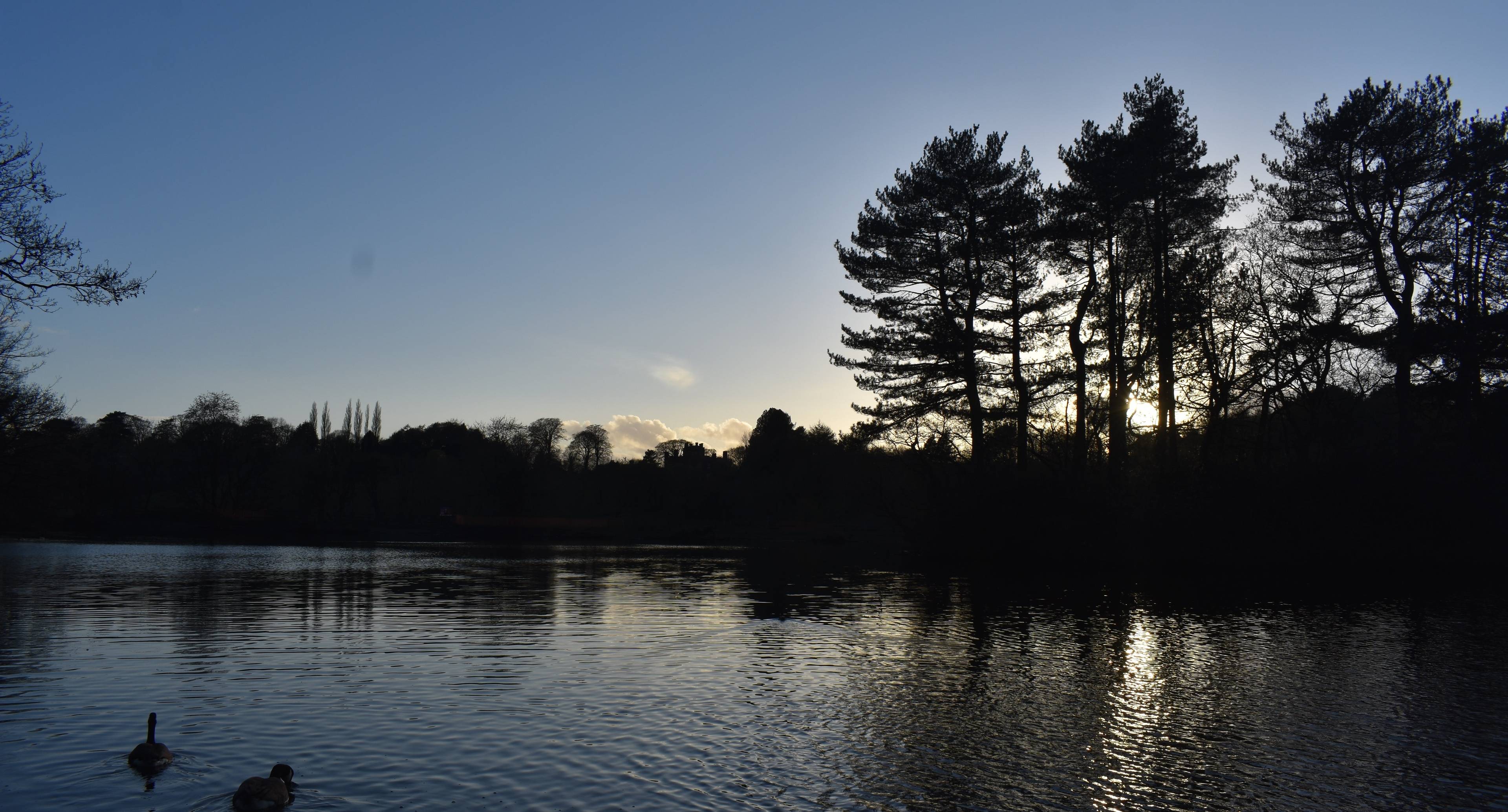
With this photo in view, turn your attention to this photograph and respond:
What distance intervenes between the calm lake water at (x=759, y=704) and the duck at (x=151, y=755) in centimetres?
23

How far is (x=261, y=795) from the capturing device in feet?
26.9

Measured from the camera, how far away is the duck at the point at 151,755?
943cm

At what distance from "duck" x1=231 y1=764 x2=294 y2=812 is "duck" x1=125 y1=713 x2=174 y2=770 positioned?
1.60m

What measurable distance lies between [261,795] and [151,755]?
2.20 meters

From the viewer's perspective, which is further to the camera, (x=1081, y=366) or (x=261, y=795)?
(x=1081, y=366)

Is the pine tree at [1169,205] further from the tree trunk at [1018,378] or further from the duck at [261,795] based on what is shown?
the duck at [261,795]

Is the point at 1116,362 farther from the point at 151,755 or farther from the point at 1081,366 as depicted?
the point at 151,755

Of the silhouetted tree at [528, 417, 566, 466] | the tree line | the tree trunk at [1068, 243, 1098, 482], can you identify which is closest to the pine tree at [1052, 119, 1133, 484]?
the tree trunk at [1068, 243, 1098, 482]

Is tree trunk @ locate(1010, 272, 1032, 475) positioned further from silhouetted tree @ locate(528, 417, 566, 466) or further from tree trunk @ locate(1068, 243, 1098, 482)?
silhouetted tree @ locate(528, 417, 566, 466)

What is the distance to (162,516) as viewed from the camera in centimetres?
9894

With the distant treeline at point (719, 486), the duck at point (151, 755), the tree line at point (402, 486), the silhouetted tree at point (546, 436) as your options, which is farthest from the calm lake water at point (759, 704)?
the silhouetted tree at point (546, 436)

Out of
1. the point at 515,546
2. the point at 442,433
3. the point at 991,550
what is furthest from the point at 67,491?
the point at 442,433

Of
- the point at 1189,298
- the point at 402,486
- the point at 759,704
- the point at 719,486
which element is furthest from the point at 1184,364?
Answer: the point at 402,486

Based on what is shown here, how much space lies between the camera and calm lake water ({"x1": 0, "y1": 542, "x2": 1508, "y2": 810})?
29.9 feet
